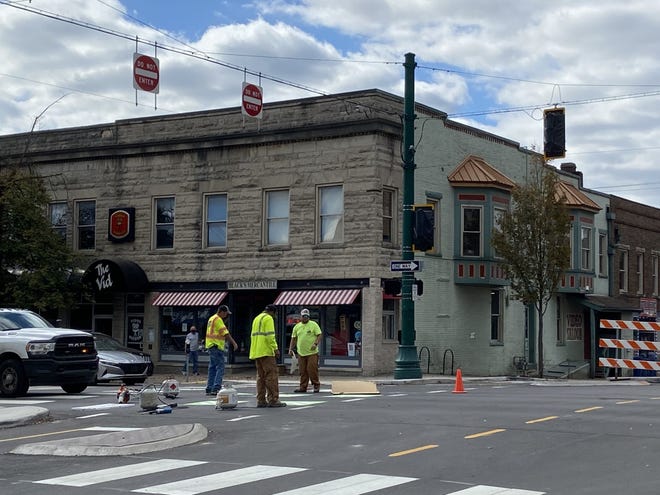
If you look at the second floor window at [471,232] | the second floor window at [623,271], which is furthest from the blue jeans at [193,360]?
the second floor window at [623,271]

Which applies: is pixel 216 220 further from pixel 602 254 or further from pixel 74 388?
pixel 602 254

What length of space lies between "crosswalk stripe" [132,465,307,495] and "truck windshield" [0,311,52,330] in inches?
496

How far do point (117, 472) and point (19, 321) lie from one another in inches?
484

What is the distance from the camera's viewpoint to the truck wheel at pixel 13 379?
68.3 ft

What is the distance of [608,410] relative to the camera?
15.9 m

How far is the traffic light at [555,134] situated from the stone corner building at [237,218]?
32.3 ft

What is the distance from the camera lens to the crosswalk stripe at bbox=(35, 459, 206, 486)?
1016 centimetres

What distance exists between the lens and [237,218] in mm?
33438

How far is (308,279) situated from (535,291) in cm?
737

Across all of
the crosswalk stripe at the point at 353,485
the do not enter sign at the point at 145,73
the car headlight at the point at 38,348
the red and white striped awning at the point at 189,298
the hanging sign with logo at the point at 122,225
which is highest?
the do not enter sign at the point at 145,73

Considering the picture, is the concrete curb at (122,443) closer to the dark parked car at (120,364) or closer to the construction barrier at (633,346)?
the dark parked car at (120,364)

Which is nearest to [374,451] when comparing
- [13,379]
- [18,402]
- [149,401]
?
[149,401]

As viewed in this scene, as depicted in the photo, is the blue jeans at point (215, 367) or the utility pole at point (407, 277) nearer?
the blue jeans at point (215, 367)

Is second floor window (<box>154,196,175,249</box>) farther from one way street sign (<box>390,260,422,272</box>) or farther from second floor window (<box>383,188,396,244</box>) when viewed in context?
one way street sign (<box>390,260,422,272</box>)
